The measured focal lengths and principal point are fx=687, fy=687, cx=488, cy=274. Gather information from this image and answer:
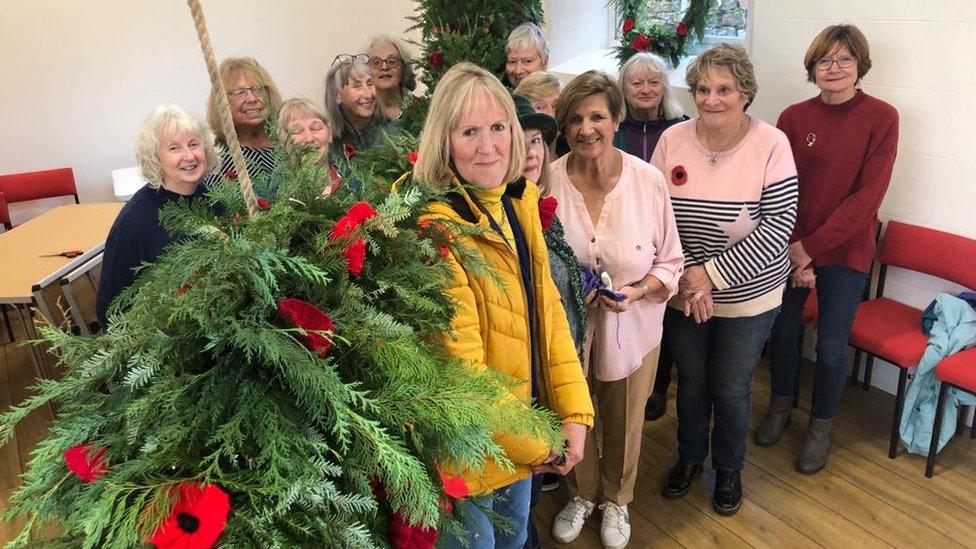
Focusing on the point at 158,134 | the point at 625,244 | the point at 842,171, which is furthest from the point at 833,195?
the point at 158,134

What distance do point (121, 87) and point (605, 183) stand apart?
14.9 feet

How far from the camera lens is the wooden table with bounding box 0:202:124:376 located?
9.75 ft

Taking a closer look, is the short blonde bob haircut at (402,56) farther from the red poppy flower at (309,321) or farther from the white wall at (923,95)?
the red poppy flower at (309,321)

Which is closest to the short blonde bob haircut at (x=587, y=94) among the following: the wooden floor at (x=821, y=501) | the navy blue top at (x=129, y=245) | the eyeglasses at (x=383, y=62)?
the navy blue top at (x=129, y=245)

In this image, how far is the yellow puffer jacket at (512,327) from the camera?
139cm

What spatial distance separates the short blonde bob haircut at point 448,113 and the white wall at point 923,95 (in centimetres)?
226

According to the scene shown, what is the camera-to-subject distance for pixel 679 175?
2354 mm

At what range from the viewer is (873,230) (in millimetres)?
2791

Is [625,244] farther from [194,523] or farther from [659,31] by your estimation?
[659,31]

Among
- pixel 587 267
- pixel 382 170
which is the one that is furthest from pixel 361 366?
pixel 587 267

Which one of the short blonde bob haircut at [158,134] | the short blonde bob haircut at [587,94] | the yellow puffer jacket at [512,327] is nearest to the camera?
the yellow puffer jacket at [512,327]

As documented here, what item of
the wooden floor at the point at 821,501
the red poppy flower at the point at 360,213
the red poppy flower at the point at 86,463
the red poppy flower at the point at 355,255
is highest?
the red poppy flower at the point at 360,213

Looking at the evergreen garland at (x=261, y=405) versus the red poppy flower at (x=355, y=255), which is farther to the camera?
the red poppy flower at (x=355, y=255)

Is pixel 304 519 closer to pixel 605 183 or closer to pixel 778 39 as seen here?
pixel 605 183
